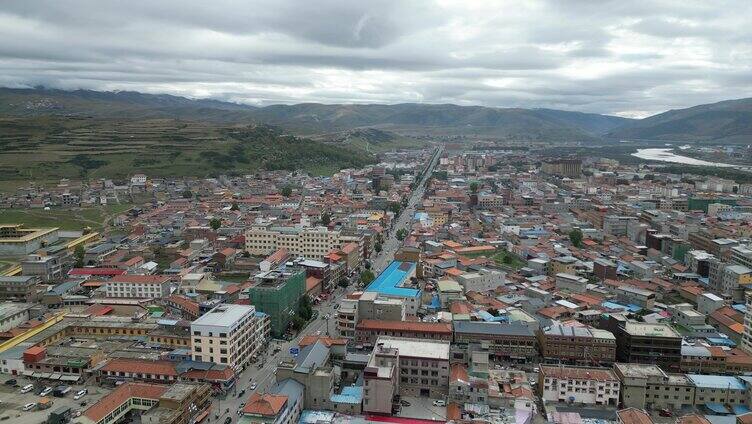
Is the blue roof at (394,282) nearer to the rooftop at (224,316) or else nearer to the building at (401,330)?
the building at (401,330)

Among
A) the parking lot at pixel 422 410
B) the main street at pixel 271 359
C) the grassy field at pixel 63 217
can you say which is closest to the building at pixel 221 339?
the main street at pixel 271 359

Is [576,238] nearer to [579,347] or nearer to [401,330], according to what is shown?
[579,347]

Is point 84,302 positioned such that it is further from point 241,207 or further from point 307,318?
point 241,207

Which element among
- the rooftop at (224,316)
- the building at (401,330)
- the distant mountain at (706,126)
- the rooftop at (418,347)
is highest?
the distant mountain at (706,126)

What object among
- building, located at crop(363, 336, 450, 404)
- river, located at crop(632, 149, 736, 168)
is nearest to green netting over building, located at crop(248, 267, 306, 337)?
building, located at crop(363, 336, 450, 404)

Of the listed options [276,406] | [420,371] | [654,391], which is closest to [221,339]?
[276,406]

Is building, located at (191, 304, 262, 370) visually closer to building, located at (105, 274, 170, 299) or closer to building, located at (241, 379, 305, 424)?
building, located at (241, 379, 305, 424)
